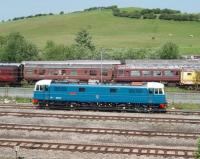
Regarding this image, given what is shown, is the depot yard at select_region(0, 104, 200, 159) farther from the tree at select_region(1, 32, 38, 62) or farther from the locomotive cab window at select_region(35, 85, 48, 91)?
the tree at select_region(1, 32, 38, 62)

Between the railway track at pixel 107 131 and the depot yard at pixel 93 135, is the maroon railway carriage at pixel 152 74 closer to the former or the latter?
the depot yard at pixel 93 135

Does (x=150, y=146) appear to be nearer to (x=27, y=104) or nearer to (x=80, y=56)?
(x=27, y=104)

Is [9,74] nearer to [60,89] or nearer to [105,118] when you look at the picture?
[60,89]

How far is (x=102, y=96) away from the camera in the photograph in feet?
158


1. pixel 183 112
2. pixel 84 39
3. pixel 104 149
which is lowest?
pixel 104 149

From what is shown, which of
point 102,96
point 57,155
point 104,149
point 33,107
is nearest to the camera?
point 57,155

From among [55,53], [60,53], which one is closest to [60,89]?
[60,53]

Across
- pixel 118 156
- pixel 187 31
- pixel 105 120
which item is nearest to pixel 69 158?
pixel 118 156

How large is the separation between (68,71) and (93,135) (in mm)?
33507

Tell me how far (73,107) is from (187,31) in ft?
375

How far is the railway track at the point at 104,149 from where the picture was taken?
2972cm

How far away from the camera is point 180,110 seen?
48.9m

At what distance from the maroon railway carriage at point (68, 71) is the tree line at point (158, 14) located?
105495 millimetres

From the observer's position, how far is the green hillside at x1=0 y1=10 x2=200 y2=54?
145 metres
